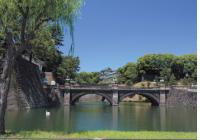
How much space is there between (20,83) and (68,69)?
3673cm

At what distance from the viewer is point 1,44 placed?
52.0m

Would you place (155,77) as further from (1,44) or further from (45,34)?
(45,34)

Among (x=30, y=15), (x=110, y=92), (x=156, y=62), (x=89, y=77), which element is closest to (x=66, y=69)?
(x=110, y=92)

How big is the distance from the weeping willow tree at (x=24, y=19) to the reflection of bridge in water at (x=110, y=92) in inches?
2332

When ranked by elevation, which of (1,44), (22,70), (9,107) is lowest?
(9,107)

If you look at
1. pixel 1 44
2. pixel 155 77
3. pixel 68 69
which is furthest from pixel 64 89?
pixel 155 77

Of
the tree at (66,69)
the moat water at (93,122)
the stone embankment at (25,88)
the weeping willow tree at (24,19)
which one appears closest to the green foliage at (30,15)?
the weeping willow tree at (24,19)

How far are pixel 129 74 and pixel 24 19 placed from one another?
112064 mm

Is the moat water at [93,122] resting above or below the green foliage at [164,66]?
below

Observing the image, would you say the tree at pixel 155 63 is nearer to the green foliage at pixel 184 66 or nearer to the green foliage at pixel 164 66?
the green foliage at pixel 164 66

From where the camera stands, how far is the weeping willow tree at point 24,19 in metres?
15.8

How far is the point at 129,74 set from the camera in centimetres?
12719

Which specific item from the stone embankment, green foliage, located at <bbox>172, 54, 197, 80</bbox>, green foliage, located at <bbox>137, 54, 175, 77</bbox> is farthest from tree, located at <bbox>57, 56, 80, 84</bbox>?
green foliage, located at <bbox>172, 54, 197, 80</bbox>

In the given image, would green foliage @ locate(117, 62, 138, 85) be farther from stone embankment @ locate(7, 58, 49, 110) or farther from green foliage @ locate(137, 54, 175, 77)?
stone embankment @ locate(7, 58, 49, 110)
